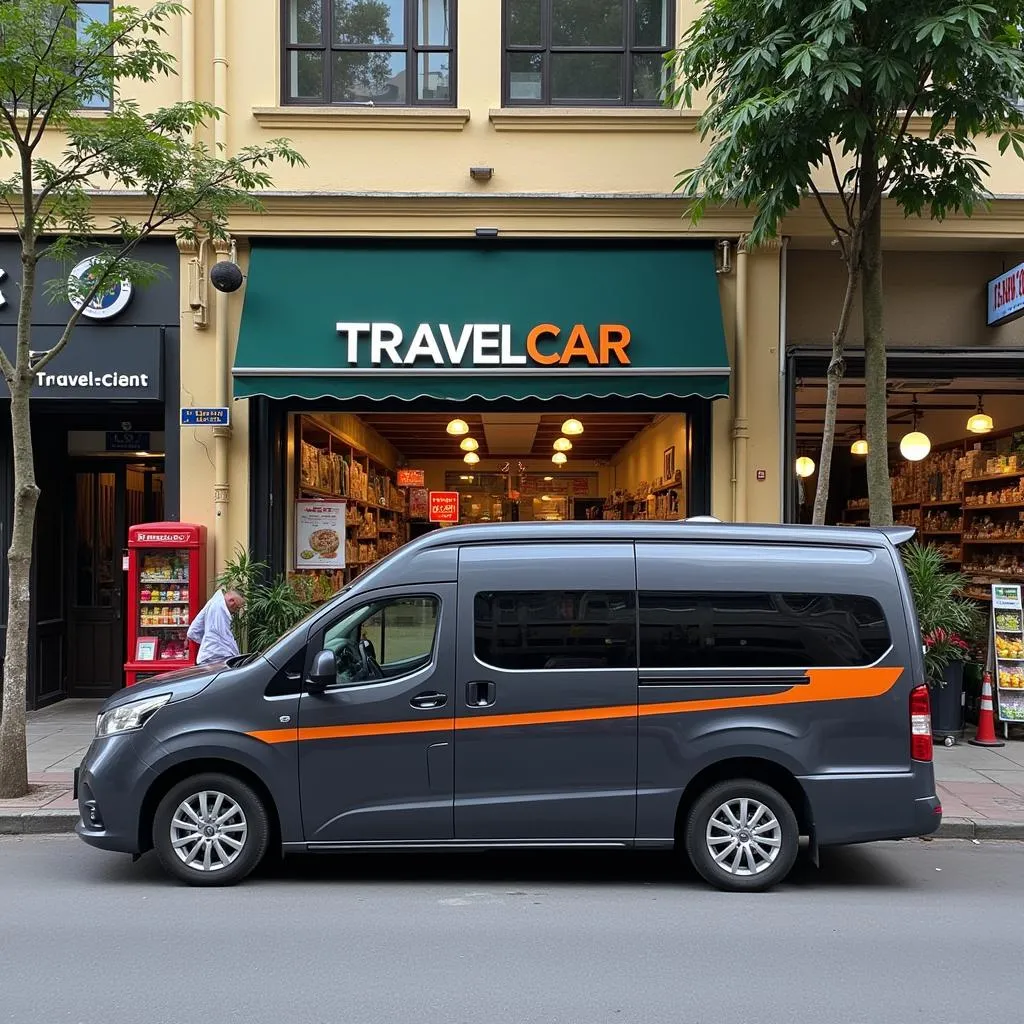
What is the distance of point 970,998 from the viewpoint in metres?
4.29

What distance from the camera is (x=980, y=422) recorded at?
44.4ft

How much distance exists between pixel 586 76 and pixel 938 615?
7226 millimetres

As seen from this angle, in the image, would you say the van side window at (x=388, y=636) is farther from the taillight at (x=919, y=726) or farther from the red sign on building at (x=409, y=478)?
the red sign on building at (x=409, y=478)

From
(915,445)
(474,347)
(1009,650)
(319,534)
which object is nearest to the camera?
(1009,650)

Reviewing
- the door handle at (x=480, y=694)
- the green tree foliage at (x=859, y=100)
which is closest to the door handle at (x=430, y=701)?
the door handle at (x=480, y=694)

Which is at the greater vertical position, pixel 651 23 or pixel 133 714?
pixel 651 23

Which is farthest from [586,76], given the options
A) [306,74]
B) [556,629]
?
[556,629]

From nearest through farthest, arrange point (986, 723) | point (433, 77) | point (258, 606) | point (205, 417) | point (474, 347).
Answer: point (986, 723) → point (258, 606) → point (474, 347) → point (205, 417) → point (433, 77)

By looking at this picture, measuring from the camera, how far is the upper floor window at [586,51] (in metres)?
11.0

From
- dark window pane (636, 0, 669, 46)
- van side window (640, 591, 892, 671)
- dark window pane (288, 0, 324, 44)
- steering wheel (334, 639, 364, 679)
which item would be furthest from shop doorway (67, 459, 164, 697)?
van side window (640, 591, 892, 671)

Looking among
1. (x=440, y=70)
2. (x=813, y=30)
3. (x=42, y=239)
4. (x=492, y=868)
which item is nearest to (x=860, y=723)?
(x=492, y=868)

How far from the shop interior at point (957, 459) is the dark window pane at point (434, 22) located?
19.8 ft

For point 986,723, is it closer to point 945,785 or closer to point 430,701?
point 945,785

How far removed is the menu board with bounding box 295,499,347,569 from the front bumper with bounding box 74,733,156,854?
583 centimetres
